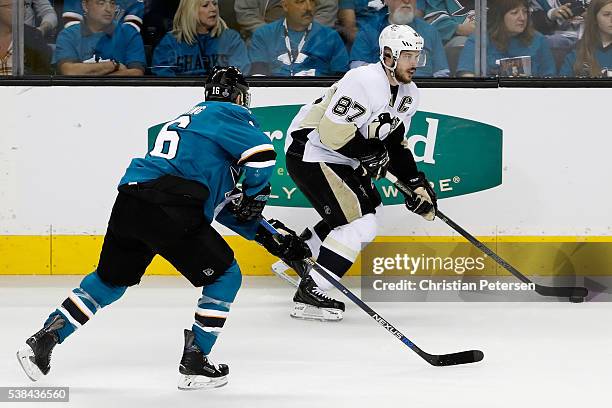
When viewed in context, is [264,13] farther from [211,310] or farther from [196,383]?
[196,383]

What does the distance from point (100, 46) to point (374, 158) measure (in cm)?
164

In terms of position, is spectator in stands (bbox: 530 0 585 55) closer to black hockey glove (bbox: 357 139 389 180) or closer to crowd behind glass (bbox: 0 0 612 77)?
crowd behind glass (bbox: 0 0 612 77)

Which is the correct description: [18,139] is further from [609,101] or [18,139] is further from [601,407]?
[601,407]

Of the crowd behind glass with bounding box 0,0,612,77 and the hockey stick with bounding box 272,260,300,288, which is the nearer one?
the hockey stick with bounding box 272,260,300,288

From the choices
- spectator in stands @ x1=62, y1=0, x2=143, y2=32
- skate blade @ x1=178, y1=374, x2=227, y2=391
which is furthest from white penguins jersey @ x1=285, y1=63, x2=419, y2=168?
skate blade @ x1=178, y1=374, x2=227, y2=391

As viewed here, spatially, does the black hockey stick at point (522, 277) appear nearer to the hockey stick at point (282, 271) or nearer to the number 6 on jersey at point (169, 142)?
the hockey stick at point (282, 271)

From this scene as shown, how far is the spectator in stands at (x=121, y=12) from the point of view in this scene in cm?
514

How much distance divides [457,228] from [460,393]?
1.74m

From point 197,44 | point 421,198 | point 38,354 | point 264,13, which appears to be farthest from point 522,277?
point 38,354

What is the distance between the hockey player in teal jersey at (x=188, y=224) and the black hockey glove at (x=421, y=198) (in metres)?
1.45

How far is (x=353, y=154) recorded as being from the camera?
4.27m

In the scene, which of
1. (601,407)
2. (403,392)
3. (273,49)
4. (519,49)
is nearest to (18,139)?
(273,49)

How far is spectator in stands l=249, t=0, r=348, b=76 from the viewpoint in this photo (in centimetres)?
516

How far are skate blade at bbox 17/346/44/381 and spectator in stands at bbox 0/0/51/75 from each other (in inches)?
91.1
